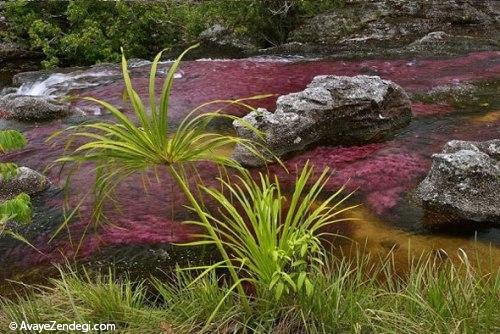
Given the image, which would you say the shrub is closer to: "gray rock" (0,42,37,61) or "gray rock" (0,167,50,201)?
"gray rock" (0,167,50,201)

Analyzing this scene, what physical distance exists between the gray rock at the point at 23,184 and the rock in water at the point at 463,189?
4.54m

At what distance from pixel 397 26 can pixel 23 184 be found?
12.1 m

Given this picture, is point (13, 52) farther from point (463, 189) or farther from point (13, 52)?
point (463, 189)

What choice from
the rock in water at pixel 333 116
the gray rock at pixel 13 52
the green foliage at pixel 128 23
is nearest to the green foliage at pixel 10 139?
the rock in water at pixel 333 116

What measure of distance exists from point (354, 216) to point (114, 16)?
13.3 metres

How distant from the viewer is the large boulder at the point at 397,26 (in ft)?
44.5

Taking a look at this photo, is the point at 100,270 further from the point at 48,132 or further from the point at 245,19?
the point at 245,19

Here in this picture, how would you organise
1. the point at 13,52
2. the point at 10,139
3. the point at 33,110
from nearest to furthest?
the point at 10,139
the point at 33,110
the point at 13,52

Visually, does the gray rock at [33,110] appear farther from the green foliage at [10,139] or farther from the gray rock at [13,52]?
the gray rock at [13,52]

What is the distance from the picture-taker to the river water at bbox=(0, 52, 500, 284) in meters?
4.89

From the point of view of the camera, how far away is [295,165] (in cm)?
659

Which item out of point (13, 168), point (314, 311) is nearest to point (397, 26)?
point (314, 311)

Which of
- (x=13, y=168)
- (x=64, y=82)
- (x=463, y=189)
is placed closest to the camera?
(x=13, y=168)

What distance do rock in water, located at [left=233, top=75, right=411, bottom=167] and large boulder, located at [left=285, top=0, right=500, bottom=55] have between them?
558cm
